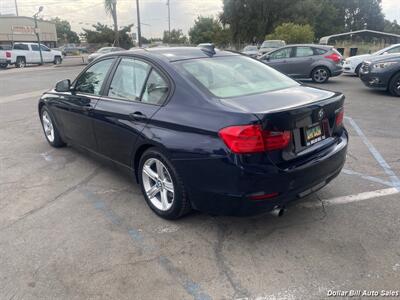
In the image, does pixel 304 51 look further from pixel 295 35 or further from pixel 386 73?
pixel 295 35

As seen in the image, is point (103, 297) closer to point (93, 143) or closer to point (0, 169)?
point (93, 143)

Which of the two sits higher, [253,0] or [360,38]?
[253,0]

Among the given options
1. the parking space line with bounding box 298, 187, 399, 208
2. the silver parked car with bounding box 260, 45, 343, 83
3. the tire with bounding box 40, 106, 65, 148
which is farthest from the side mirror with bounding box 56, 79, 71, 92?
the silver parked car with bounding box 260, 45, 343, 83

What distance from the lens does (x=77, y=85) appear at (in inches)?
195

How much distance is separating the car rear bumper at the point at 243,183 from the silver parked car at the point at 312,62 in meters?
11.1

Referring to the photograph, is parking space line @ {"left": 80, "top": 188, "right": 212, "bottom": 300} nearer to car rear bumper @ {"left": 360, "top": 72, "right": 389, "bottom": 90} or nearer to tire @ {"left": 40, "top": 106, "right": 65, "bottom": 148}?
tire @ {"left": 40, "top": 106, "right": 65, "bottom": 148}

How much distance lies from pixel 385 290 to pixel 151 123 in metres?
2.28

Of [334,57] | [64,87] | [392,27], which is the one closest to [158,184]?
[64,87]

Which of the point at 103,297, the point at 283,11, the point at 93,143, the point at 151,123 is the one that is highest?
the point at 283,11

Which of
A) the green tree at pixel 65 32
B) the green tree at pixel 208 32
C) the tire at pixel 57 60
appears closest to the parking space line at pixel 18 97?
the tire at pixel 57 60

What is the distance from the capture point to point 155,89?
11.7 ft

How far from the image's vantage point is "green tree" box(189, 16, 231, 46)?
191 ft

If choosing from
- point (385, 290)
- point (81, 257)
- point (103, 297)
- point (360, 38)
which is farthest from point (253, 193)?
point (360, 38)

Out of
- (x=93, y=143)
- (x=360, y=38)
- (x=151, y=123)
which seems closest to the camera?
(x=151, y=123)
